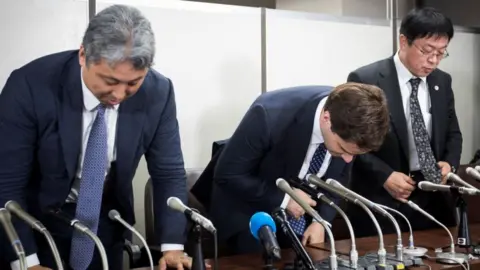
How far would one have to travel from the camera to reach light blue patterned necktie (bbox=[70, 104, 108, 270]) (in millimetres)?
1816

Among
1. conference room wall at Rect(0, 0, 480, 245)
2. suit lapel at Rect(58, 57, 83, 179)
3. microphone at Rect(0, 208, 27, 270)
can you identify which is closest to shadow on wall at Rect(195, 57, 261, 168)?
conference room wall at Rect(0, 0, 480, 245)

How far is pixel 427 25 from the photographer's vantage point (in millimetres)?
2857

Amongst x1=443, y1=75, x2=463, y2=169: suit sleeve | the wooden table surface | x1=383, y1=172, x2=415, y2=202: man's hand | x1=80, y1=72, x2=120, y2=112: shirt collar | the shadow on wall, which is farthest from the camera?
the shadow on wall

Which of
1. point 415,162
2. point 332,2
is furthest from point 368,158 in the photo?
point 332,2

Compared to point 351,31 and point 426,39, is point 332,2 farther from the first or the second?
point 426,39

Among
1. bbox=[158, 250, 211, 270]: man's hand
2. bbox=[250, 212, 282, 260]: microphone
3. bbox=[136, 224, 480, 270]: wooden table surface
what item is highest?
bbox=[250, 212, 282, 260]: microphone

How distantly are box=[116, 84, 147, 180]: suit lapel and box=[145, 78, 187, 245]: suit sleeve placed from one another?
9 centimetres

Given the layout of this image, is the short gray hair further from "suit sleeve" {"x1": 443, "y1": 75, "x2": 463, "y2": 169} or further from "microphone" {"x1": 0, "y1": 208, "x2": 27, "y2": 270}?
"suit sleeve" {"x1": 443, "y1": 75, "x2": 463, "y2": 169}

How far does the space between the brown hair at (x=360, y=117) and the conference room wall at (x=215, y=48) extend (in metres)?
1.45

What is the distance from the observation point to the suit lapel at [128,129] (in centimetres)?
189

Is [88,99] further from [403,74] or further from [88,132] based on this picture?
[403,74]

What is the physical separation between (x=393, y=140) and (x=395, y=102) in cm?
18

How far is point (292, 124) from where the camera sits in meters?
2.24

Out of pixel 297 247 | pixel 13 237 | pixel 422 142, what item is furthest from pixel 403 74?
pixel 13 237
